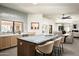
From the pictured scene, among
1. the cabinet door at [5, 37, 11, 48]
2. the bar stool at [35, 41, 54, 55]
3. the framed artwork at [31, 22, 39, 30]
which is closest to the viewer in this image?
the bar stool at [35, 41, 54, 55]

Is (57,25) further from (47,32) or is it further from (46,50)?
(46,50)

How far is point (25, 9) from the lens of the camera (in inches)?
142

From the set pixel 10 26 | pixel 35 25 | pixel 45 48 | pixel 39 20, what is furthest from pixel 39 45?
pixel 10 26

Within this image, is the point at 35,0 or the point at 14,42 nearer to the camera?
the point at 35,0

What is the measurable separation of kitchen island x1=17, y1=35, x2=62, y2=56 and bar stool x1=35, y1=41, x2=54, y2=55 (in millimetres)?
113

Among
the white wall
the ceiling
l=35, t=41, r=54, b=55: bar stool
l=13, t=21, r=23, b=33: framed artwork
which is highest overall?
the ceiling

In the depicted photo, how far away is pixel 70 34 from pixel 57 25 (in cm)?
45

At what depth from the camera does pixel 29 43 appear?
11.5ft

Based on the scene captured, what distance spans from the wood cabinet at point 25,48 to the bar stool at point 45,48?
132mm

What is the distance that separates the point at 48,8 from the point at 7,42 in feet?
4.88

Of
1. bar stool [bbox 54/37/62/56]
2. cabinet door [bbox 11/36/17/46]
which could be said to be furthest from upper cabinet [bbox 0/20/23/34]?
bar stool [bbox 54/37/62/56]

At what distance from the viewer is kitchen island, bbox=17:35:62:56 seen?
11.4 ft

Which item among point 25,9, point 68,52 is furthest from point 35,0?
point 68,52

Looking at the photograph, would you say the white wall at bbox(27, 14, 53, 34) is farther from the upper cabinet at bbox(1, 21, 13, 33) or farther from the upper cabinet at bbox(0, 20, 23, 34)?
the upper cabinet at bbox(1, 21, 13, 33)
